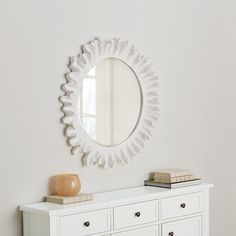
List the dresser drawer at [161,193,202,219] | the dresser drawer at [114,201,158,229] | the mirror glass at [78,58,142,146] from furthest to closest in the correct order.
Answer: the dresser drawer at [161,193,202,219], the mirror glass at [78,58,142,146], the dresser drawer at [114,201,158,229]

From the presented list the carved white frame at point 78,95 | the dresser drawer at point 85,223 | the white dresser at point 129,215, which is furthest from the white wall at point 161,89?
the dresser drawer at point 85,223

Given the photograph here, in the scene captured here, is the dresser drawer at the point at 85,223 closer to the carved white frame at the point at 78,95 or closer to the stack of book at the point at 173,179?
the carved white frame at the point at 78,95

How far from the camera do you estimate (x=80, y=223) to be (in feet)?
10.3

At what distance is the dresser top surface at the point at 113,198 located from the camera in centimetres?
307

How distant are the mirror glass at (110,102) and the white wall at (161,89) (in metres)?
0.18

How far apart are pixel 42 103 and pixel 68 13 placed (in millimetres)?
536

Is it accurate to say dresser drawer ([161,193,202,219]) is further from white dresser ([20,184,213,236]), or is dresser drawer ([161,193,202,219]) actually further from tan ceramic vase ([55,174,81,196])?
tan ceramic vase ([55,174,81,196])

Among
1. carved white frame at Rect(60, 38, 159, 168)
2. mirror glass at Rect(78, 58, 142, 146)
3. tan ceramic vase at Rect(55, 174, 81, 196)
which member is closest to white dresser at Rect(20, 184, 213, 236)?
tan ceramic vase at Rect(55, 174, 81, 196)

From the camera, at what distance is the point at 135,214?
11.2ft

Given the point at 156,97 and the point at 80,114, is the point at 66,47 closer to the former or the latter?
the point at 80,114

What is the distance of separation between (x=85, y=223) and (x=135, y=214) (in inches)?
14.5

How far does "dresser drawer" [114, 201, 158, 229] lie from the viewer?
3.33 metres

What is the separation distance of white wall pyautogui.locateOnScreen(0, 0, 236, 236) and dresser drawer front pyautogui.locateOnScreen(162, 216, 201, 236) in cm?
36

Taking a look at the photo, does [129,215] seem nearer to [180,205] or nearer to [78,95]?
[180,205]
